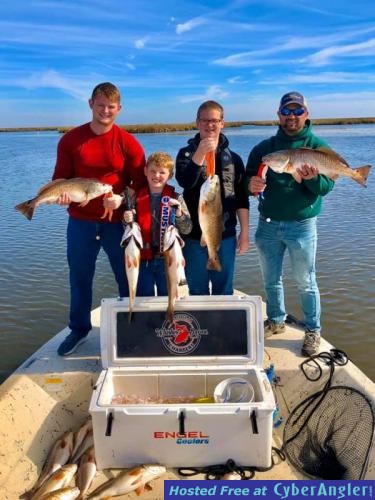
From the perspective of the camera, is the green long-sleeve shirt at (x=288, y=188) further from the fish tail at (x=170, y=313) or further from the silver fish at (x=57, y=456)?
the silver fish at (x=57, y=456)

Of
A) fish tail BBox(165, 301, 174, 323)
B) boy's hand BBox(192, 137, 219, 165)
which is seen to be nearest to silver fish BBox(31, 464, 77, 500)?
fish tail BBox(165, 301, 174, 323)

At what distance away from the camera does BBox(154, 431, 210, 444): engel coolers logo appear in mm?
3748

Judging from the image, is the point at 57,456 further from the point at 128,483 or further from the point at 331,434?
the point at 331,434

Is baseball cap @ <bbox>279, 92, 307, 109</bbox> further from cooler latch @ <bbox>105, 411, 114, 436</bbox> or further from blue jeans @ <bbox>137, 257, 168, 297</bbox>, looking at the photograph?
cooler latch @ <bbox>105, 411, 114, 436</bbox>

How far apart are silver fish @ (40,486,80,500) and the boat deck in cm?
25

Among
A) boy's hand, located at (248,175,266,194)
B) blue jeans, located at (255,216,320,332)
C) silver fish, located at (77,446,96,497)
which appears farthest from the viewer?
blue jeans, located at (255,216,320,332)

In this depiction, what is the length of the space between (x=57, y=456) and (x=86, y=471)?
316 mm

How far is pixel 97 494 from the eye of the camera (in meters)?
3.60

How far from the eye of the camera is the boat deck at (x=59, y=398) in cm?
382

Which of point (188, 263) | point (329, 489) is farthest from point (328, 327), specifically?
point (329, 489)

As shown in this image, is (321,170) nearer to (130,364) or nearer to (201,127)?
(201,127)

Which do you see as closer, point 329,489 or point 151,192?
point 329,489

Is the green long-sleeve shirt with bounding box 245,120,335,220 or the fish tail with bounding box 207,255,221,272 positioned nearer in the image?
the fish tail with bounding box 207,255,221,272

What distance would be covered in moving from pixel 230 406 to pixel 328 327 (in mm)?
4324
